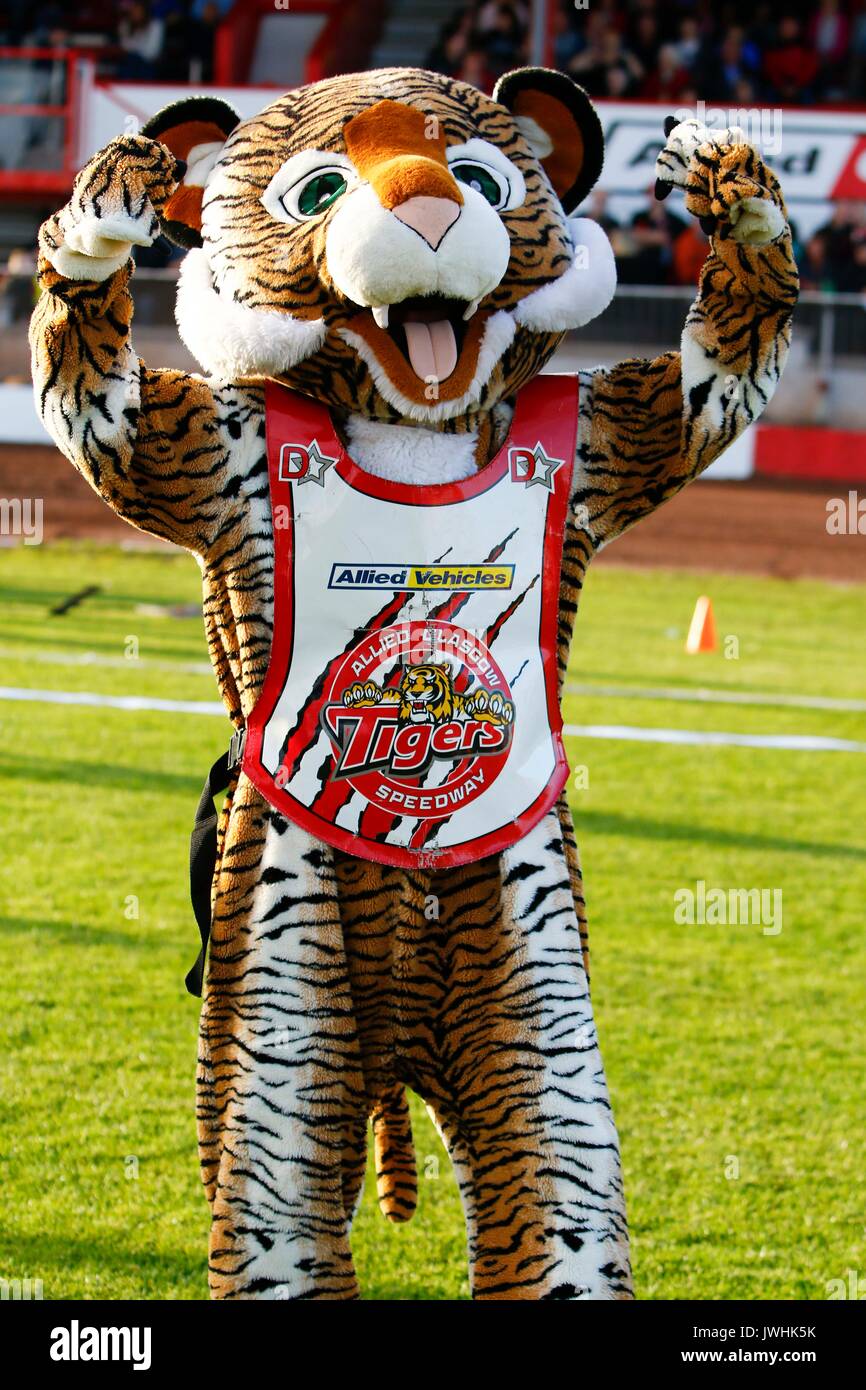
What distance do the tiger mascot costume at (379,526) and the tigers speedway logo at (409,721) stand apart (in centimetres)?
1

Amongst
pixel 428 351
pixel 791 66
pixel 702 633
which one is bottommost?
pixel 428 351

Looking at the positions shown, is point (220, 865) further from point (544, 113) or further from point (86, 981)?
point (86, 981)

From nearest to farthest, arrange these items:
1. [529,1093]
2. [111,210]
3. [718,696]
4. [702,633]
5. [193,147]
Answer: [111,210] < [529,1093] < [193,147] < [718,696] < [702,633]

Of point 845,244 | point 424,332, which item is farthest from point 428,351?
point 845,244

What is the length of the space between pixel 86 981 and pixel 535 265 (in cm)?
316

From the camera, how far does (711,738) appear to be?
9.16m

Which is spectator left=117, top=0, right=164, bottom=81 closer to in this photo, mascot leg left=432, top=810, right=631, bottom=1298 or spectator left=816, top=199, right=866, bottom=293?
spectator left=816, top=199, right=866, bottom=293

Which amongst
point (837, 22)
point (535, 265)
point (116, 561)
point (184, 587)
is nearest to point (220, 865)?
point (535, 265)

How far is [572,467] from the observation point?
3.07 meters

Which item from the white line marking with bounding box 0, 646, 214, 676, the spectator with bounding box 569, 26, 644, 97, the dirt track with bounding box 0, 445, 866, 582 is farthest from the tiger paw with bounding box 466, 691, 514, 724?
the spectator with bounding box 569, 26, 644, 97

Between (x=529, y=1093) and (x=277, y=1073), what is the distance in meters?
0.38

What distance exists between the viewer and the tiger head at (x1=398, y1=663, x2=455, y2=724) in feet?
9.60

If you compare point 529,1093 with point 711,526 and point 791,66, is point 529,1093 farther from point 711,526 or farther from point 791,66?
point 791,66
